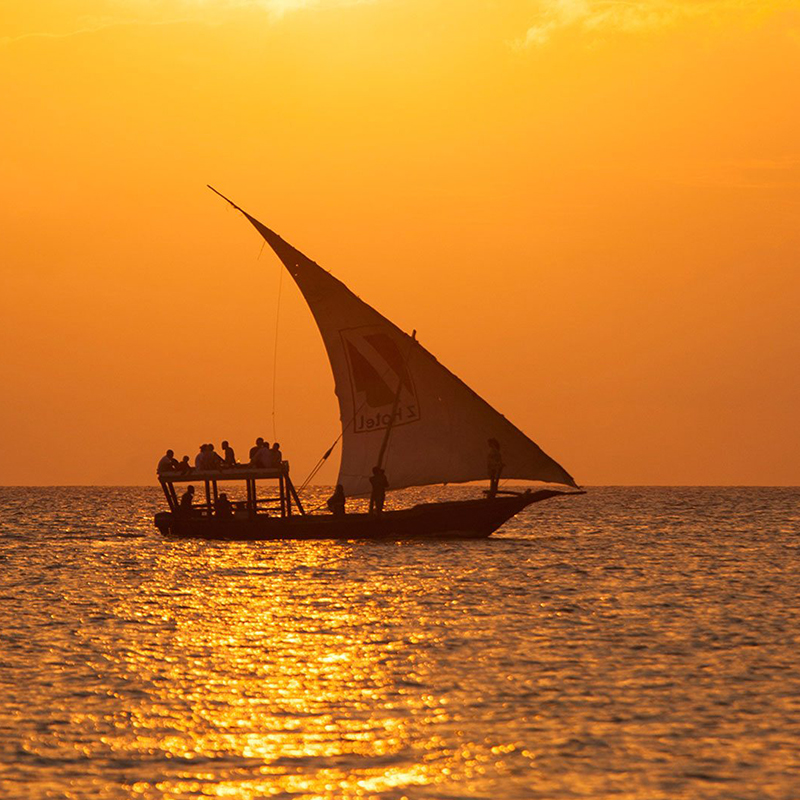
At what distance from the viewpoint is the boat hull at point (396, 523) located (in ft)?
159

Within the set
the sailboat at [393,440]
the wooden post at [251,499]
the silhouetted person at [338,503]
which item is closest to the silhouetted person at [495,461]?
the sailboat at [393,440]

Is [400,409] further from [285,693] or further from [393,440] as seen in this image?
[285,693]

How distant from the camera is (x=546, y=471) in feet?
154

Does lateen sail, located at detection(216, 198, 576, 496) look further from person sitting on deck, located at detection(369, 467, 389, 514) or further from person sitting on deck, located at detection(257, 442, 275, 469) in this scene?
person sitting on deck, located at detection(257, 442, 275, 469)

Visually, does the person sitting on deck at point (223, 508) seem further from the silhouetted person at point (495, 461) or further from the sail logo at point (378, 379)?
the silhouetted person at point (495, 461)

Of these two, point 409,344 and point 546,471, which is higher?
point 409,344

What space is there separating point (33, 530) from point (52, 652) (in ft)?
201

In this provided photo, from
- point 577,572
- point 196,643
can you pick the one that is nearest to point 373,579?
point 577,572

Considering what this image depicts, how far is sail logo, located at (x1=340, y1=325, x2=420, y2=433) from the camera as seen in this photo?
4947 centimetres

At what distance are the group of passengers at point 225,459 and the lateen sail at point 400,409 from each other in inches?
105

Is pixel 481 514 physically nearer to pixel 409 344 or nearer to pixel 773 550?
pixel 409 344

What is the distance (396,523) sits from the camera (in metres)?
48.7

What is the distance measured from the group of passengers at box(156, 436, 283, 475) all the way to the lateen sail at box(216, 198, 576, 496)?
8.77 feet

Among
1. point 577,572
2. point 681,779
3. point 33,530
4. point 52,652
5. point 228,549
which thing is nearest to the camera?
point 681,779
